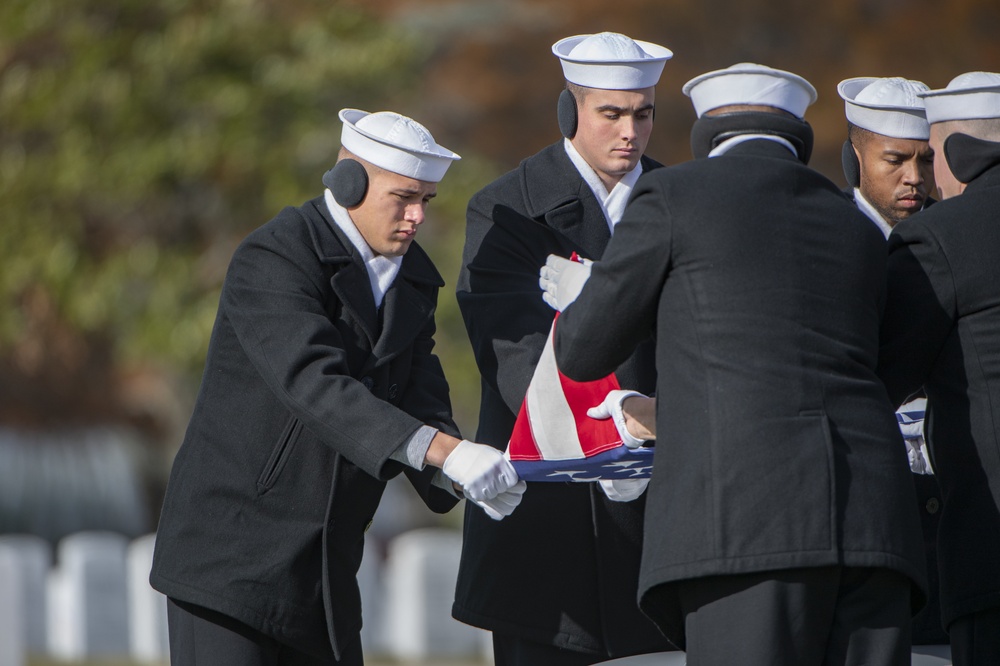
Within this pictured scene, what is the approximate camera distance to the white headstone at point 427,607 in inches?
391

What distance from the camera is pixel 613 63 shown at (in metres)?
3.67

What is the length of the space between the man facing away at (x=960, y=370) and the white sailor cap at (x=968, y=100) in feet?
0.55

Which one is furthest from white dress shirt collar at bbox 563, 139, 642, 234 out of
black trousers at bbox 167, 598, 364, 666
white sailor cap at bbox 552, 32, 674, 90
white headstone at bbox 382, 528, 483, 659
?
white headstone at bbox 382, 528, 483, 659

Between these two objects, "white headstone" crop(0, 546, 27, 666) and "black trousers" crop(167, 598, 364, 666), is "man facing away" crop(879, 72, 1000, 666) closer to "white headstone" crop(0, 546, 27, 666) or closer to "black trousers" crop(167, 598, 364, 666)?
"black trousers" crop(167, 598, 364, 666)

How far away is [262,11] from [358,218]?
9505 millimetres

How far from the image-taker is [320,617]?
333 centimetres

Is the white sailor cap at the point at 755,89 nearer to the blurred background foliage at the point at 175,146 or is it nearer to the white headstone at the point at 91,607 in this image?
the white headstone at the point at 91,607

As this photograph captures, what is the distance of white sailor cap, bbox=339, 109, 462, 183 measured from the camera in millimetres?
3391

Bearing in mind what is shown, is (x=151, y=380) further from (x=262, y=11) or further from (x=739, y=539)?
(x=739, y=539)

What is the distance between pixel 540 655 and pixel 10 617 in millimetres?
5220

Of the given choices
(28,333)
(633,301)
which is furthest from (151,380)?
(633,301)

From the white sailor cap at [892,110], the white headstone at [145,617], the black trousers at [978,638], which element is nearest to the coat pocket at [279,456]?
the black trousers at [978,638]

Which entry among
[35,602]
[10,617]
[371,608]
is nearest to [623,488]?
[10,617]

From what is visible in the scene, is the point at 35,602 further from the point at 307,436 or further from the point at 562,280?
the point at 562,280
